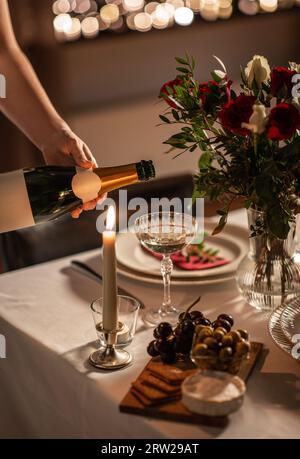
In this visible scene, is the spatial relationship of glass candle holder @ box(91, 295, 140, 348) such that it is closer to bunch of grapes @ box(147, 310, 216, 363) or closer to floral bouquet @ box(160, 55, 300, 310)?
bunch of grapes @ box(147, 310, 216, 363)

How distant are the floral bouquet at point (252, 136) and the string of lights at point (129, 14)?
262cm

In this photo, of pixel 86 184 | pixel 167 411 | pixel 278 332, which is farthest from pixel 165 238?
pixel 167 411

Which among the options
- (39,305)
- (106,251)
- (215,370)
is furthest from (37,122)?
(215,370)

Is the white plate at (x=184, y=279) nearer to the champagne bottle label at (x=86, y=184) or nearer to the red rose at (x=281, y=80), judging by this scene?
the champagne bottle label at (x=86, y=184)

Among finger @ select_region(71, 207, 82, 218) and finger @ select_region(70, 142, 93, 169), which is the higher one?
finger @ select_region(70, 142, 93, 169)

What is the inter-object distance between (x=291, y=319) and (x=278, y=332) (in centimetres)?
4

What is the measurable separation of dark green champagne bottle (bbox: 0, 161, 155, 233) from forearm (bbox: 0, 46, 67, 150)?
260 millimetres

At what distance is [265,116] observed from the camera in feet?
3.75

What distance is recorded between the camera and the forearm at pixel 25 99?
165 centimetres

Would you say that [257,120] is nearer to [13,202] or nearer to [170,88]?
[170,88]

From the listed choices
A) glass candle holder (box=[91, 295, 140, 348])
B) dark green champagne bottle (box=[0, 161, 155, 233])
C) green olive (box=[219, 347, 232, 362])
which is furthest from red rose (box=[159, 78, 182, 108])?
green olive (box=[219, 347, 232, 362])

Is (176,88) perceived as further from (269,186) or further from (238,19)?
(238,19)

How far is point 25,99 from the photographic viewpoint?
1.70 m

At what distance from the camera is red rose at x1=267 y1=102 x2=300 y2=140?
112cm
